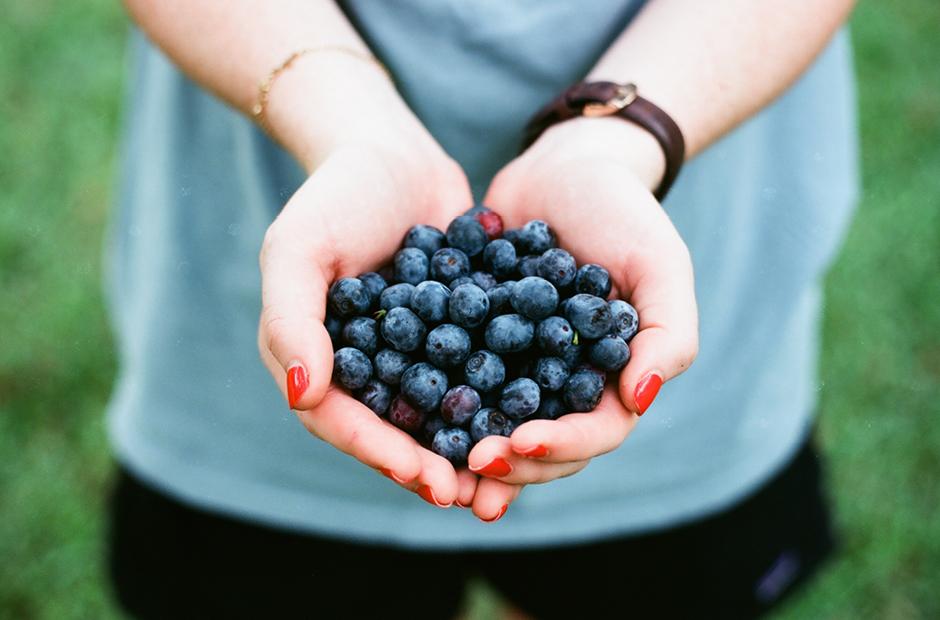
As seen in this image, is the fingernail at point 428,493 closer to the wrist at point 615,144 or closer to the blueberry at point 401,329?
the blueberry at point 401,329

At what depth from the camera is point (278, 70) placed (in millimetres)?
1244

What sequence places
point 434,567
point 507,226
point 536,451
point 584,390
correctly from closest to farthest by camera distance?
point 536,451 → point 584,390 → point 507,226 → point 434,567

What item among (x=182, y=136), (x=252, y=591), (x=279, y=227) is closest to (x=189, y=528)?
(x=252, y=591)

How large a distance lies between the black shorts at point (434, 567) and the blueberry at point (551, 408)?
60 centimetres

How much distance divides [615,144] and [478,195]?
28 cm

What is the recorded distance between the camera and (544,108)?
4.29ft

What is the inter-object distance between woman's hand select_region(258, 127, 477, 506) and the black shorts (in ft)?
2.10

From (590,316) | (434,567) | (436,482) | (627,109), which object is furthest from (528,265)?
(434,567)

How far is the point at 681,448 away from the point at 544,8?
77 cm

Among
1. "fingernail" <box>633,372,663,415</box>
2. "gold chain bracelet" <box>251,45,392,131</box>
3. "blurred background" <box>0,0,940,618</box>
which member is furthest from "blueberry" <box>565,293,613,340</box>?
"blurred background" <box>0,0,940,618</box>

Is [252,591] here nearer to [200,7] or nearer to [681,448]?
[681,448]

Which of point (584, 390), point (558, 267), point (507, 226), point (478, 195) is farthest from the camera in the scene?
point (478, 195)

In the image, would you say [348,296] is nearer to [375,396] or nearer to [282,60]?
[375,396]

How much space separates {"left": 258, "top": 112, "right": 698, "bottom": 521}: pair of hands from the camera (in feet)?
3.29
